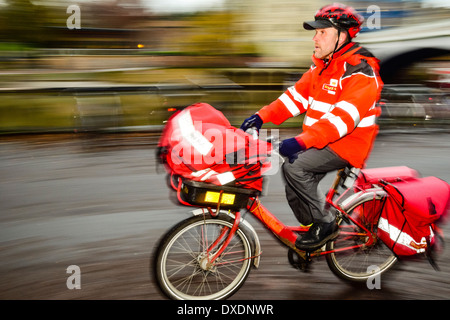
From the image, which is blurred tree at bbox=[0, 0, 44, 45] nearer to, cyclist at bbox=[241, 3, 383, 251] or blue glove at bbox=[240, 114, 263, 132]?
blue glove at bbox=[240, 114, 263, 132]

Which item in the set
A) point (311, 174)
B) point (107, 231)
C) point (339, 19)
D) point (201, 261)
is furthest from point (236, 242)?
point (107, 231)

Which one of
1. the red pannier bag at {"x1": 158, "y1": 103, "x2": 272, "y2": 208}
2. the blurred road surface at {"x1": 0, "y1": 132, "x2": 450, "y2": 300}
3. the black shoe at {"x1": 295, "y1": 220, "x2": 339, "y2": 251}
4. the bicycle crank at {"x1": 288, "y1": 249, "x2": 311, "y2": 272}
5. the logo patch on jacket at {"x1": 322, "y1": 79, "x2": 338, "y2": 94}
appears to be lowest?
the blurred road surface at {"x1": 0, "y1": 132, "x2": 450, "y2": 300}

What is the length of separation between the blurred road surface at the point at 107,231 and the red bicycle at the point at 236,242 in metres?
0.20

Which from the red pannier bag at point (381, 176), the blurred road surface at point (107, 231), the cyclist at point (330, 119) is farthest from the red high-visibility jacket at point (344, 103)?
the blurred road surface at point (107, 231)

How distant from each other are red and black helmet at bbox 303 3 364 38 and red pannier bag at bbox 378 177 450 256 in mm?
1221

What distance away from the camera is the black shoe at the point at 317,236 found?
3.38 meters

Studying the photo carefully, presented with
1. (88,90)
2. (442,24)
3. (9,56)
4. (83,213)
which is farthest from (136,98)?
(442,24)

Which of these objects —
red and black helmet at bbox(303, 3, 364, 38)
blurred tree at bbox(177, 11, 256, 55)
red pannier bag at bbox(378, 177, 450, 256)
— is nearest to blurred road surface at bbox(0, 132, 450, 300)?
red pannier bag at bbox(378, 177, 450, 256)

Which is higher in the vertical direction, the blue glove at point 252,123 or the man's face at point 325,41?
the man's face at point 325,41

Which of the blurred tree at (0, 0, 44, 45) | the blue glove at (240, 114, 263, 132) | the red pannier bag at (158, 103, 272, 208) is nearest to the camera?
the red pannier bag at (158, 103, 272, 208)

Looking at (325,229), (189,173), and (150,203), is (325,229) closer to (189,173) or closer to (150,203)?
(189,173)

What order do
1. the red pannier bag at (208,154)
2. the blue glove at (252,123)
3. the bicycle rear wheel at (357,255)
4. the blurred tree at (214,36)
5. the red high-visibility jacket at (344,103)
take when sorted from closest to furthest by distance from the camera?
1. the red pannier bag at (208,154)
2. the red high-visibility jacket at (344,103)
3. the blue glove at (252,123)
4. the bicycle rear wheel at (357,255)
5. the blurred tree at (214,36)

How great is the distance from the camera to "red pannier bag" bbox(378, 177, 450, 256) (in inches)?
131

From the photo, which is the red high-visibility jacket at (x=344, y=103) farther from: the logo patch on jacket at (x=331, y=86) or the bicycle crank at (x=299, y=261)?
the bicycle crank at (x=299, y=261)
